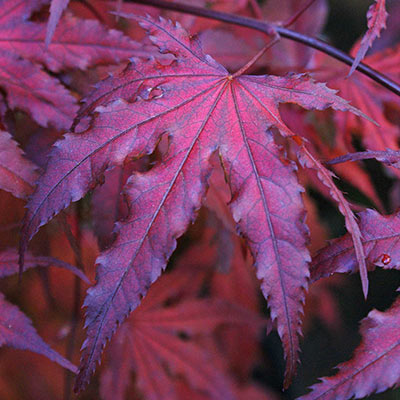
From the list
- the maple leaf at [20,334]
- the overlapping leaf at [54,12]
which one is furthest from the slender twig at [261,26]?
the maple leaf at [20,334]

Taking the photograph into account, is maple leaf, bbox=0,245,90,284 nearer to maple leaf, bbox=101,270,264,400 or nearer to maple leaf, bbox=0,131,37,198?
maple leaf, bbox=0,131,37,198

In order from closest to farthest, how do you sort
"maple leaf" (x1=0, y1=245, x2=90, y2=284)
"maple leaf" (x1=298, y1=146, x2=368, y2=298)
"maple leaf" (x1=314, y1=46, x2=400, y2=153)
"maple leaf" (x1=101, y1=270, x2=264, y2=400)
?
"maple leaf" (x1=298, y1=146, x2=368, y2=298) → "maple leaf" (x1=0, y1=245, x2=90, y2=284) → "maple leaf" (x1=314, y1=46, x2=400, y2=153) → "maple leaf" (x1=101, y1=270, x2=264, y2=400)

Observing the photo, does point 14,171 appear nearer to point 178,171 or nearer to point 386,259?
point 178,171

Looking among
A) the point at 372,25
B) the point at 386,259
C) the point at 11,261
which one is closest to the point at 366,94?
the point at 372,25

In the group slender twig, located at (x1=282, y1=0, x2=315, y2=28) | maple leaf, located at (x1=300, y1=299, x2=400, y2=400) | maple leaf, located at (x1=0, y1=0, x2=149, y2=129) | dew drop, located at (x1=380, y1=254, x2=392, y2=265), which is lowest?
maple leaf, located at (x1=300, y1=299, x2=400, y2=400)

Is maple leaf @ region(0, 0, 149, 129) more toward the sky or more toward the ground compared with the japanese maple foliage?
more toward the sky

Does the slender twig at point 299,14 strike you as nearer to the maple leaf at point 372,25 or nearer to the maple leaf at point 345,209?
the maple leaf at point 372,25

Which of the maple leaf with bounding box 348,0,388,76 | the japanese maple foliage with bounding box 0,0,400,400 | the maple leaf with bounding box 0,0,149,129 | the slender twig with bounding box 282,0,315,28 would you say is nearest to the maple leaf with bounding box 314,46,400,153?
the japanese maple foliage with bounding box 0,0,400,400

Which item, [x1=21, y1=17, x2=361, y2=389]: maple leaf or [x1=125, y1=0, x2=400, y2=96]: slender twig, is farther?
[x1=125, y1=0, x2=400, y2=96]: slender twig
